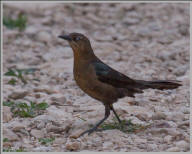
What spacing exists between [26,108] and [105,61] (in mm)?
3017

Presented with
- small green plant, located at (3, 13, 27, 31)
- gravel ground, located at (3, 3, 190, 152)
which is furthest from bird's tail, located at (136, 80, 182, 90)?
small green plant, located at (3, 13, 27, 31)

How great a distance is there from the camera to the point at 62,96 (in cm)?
746

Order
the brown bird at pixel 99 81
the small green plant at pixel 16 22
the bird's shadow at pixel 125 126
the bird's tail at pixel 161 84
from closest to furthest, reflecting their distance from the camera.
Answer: the bird's shadow at pixel 125 126
the brown bird at pixel 99 81
the bird's tail at pixel 161 84
the small green plant at pixel 16 22

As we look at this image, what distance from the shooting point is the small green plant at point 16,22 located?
11.0 metres

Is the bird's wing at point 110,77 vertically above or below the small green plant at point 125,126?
above

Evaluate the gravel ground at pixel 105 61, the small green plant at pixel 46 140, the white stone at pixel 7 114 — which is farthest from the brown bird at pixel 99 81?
the white stone at pixel 7 114

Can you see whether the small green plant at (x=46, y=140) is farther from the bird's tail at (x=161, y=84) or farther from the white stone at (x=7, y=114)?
the bird's tail at (x=161, y=84)

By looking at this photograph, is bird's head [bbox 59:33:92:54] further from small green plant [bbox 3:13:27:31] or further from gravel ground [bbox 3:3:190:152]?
small green plant [bbox 3:13:27:31]

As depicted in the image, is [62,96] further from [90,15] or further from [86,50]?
[90,15]

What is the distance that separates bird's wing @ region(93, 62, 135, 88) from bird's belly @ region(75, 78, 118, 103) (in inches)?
3.7

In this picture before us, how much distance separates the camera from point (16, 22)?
1108 centimetres

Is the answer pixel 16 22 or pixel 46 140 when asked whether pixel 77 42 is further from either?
pixel 16 22

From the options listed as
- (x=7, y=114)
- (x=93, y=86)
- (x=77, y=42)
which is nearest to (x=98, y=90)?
(x=93, y=86)

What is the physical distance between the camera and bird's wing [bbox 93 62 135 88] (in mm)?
6371
